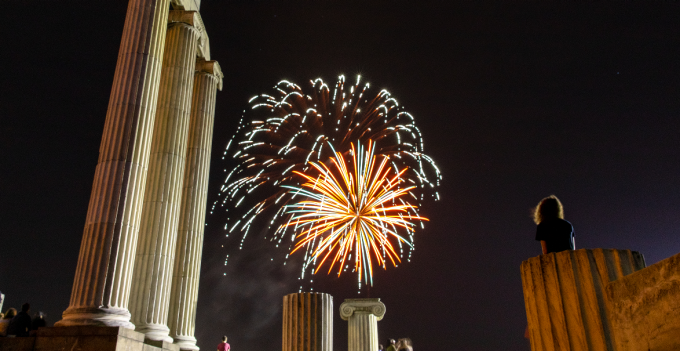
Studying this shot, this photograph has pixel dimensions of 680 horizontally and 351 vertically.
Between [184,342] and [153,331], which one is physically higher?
[153,331]

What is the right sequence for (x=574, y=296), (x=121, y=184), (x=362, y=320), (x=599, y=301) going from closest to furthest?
(x=599, y=301) → (x=574, y=296) → (x=121, y=184) → (x=362, y=320)

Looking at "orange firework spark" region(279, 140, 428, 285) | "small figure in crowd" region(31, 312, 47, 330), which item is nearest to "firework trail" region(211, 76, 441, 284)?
"orange firework spark" region(279, 140, 428, 285)

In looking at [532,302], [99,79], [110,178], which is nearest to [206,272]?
[99,79]

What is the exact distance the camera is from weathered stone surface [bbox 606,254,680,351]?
139 inches

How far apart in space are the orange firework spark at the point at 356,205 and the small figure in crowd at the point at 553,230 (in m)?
23.7

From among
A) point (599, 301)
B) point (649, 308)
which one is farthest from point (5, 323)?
point (649, 308)

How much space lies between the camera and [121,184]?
1584 centimetres

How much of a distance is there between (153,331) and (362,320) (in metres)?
Result: 10.2

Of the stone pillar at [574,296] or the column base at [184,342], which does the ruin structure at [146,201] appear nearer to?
the column base at [184,342]

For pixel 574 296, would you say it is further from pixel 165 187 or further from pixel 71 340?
pixel 165 187

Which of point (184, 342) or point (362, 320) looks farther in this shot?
point (362, 320)

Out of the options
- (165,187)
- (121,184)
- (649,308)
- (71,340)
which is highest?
(165,187)

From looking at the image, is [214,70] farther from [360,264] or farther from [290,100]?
[360,264]

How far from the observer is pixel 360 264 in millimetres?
30844
